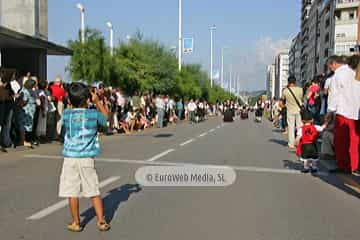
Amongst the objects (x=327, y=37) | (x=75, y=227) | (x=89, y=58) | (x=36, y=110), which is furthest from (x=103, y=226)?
(x=327, y=37)

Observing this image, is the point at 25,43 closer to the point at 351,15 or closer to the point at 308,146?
the point at 308,146

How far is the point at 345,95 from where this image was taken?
30.3 feet

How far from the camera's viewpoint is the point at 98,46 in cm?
3127

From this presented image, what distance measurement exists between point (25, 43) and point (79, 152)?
16.2 m

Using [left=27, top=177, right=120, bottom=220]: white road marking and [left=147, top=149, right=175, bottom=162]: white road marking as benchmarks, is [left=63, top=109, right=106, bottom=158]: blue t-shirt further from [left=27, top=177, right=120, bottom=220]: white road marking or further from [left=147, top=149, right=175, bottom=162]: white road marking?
[left=147, top=149, right=175, bottom=162]: white road marking

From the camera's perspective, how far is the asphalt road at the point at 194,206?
18.3ft

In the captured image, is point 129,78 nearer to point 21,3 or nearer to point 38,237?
point 21,3

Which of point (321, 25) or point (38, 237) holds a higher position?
point (321, 25)

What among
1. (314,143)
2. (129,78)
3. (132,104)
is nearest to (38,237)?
(314,143)

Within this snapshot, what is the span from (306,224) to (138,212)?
2059 mm

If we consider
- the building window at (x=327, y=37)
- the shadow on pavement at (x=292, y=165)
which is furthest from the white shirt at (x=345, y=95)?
the building window at (x=327, y=37)

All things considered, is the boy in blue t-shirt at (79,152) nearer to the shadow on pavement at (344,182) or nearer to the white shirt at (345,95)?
the shadow on pavement at (344,182)

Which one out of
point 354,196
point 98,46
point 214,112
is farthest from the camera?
point 214,112

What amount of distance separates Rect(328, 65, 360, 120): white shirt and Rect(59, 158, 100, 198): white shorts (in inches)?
212
